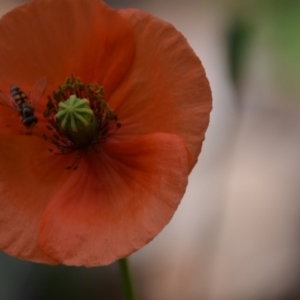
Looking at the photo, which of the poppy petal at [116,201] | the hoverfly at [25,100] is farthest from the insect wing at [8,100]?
the poppy petal at [116,201]

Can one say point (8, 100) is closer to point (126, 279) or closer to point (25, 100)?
point (25, 100)

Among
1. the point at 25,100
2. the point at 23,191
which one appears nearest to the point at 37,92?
the point at 25,100

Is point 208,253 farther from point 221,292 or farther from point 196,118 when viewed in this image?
point 196,118

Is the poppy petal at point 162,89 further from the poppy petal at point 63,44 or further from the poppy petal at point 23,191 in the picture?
the poppy petal at point 23,191

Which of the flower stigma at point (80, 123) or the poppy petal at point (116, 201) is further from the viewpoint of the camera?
the flower stigma at point (80, 123)

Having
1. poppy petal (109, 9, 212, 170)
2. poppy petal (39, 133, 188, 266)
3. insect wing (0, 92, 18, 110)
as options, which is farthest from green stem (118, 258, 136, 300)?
insect wing (0, 92, 18, 110)
